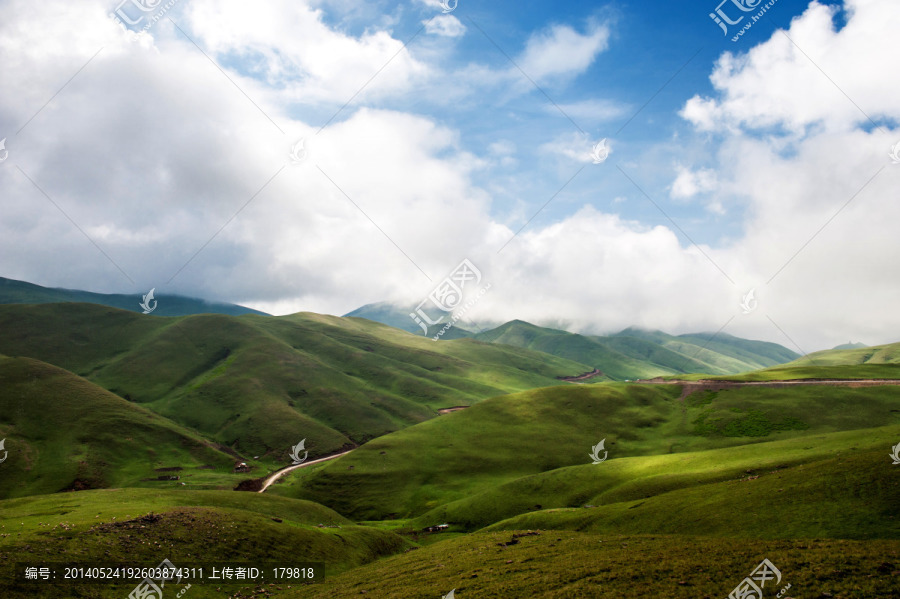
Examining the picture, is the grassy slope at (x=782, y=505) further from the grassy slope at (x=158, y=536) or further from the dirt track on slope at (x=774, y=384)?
the dirt track on slope at (x=774, y=384)

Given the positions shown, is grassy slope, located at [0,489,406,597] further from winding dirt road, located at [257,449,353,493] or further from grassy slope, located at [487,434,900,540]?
winding dirt road, located at [257,449,353,493]

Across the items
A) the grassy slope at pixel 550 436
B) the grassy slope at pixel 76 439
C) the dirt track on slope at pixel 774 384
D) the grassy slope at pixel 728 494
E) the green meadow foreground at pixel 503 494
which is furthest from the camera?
the dirt track on slope at pixel 774 384

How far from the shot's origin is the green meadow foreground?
28.9 m

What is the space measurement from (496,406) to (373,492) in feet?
189

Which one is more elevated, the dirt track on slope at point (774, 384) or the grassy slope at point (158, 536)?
the dirt track on slope at point (774, 384)

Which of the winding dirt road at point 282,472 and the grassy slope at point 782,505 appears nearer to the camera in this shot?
the grassy slope at point 782,505

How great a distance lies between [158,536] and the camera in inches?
1722

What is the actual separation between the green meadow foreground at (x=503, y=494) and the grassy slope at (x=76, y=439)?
0.73m

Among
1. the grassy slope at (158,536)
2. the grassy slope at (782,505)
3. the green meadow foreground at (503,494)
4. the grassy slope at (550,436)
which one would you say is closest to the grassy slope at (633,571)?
the green meadow foreground at (503,494)

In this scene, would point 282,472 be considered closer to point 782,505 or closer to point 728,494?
point 728,494

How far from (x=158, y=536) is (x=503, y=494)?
60.0m

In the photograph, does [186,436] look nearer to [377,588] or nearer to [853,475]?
[377,588]

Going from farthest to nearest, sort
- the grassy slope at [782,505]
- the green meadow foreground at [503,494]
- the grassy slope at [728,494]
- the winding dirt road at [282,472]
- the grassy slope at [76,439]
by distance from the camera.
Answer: the winding dirt road at [282,472] → the grassy slope at [76,439] → the grassy slope at [728,494] → the grassy slope at [782,505] → the green meadow foreground at [503,494]

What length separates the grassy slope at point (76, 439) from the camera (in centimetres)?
12369
